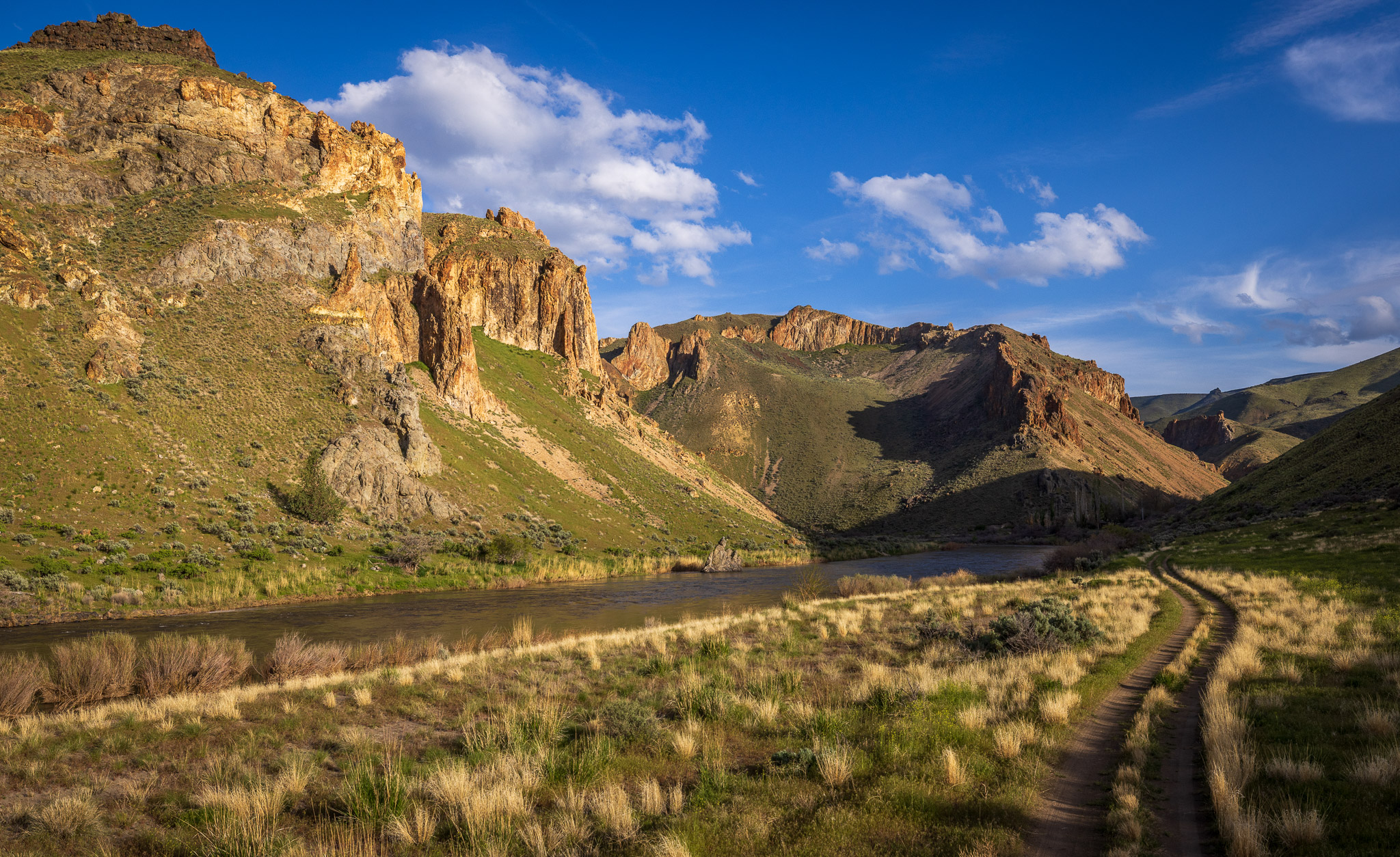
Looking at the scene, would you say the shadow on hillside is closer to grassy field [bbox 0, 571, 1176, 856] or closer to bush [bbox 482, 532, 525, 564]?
bush [bbox 482, 532, 525, 564]

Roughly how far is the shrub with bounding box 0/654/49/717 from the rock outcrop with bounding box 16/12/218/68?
91988mm

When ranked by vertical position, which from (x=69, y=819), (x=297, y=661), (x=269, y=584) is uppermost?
(x=69, y=819)

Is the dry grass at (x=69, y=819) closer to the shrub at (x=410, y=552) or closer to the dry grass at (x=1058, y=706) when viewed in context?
the dry grass at (x=1058, y=706)

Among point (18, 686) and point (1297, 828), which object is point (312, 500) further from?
point (1297, 828)

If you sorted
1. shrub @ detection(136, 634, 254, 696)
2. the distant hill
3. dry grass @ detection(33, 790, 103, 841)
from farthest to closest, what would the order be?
the distant hill < shrub @ detection(136, 634, 254, 696) < dry grass @ detection(33, 790, 103, 841)

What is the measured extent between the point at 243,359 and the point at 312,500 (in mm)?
17856

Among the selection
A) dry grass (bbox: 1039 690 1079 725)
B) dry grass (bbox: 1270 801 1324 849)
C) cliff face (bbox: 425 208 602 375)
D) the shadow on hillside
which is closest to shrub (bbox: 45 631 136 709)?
Answer: dry grass (bbox: 1039 690 1079 725)

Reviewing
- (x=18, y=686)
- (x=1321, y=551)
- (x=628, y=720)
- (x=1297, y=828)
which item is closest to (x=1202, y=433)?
(x=1321, y=551)

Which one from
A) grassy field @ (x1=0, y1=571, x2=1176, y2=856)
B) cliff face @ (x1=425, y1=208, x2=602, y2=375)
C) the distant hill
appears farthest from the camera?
cliff face @ (x1=425, y1=208, x2=602, y2=375)

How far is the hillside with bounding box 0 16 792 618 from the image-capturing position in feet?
106

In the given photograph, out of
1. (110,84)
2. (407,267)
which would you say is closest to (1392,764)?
(407,267)

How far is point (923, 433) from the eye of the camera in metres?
129

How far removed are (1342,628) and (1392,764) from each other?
38.4 feet

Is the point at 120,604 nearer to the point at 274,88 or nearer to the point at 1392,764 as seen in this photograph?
the point at 1392,764
